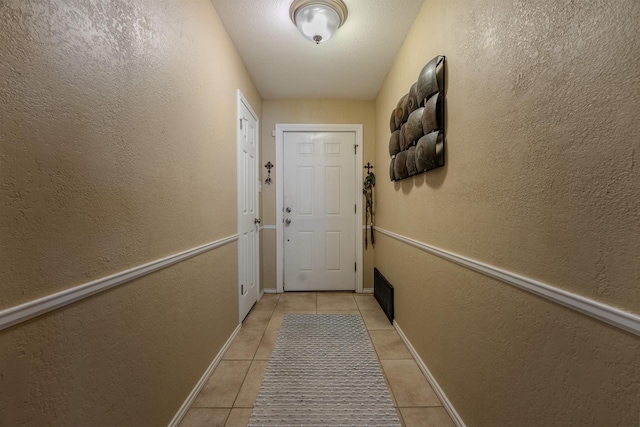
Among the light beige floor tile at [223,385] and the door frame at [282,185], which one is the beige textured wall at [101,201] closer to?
the light beige floor tile at [223,385]

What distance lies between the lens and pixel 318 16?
162cm

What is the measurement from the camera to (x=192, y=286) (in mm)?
1396

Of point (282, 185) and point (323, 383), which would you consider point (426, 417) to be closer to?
point (323, 383)

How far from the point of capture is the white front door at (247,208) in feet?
7.36

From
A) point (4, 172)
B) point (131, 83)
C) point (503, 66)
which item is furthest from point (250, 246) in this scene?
point (503, 66)

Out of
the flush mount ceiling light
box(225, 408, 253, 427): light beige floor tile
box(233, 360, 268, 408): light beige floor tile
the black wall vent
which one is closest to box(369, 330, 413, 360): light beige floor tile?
the black wall vent

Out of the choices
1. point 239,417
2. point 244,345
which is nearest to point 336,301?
point 244,345

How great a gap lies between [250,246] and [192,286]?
3.96 ft

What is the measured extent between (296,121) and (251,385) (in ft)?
8.67

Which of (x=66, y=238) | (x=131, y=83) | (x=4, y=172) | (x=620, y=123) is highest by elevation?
(x=131, y=83)

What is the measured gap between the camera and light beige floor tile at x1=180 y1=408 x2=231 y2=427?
1.24 meters

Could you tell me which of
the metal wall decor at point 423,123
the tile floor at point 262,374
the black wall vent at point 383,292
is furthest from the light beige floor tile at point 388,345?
the metal wall decor at point 423,123

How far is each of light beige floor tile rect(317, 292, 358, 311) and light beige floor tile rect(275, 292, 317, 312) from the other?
0.08m

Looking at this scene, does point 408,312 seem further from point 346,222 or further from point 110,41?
point 110,41
